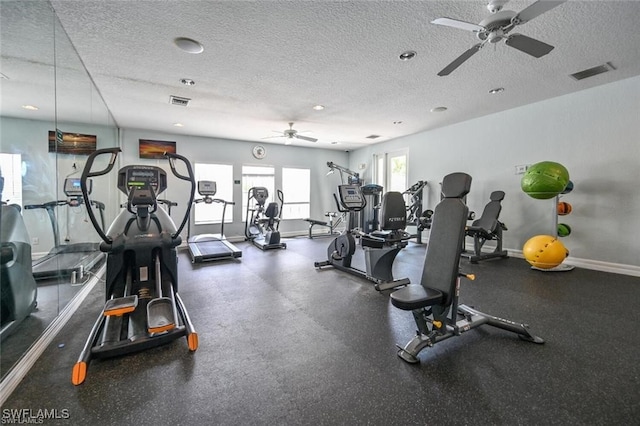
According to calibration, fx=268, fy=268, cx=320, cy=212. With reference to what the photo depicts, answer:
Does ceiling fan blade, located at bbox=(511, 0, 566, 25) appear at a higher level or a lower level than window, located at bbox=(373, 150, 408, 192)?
higher

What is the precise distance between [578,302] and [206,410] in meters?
3.81

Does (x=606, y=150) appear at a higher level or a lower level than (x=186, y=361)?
higher

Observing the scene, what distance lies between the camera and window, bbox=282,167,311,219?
28.3ft

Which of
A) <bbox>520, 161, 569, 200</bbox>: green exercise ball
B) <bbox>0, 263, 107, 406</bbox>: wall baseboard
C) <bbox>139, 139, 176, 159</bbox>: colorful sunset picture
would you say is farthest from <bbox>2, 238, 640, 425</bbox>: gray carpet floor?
<bbox>139, 139, 176, 159</bbox>: colorful sunset picture

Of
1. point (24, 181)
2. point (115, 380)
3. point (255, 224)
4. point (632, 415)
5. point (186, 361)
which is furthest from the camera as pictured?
point (255, 224)

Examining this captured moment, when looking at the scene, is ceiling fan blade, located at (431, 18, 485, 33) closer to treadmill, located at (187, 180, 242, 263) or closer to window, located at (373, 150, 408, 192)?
treadmill, located at (187, 180, 242, 263)

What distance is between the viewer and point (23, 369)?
179 centimetres

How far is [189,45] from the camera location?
9.52 ft

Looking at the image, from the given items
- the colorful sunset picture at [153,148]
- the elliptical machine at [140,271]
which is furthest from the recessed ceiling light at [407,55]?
the colorful sunset picture at [153,148]

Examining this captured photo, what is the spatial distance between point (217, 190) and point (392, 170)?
5.18 meters

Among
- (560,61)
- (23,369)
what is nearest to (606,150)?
(560,61)

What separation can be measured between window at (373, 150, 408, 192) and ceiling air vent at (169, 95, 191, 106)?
18.3 feet

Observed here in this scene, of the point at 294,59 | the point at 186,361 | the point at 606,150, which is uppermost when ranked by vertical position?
the point at 294,59

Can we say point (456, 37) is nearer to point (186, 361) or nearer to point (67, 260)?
point (186, 361)
